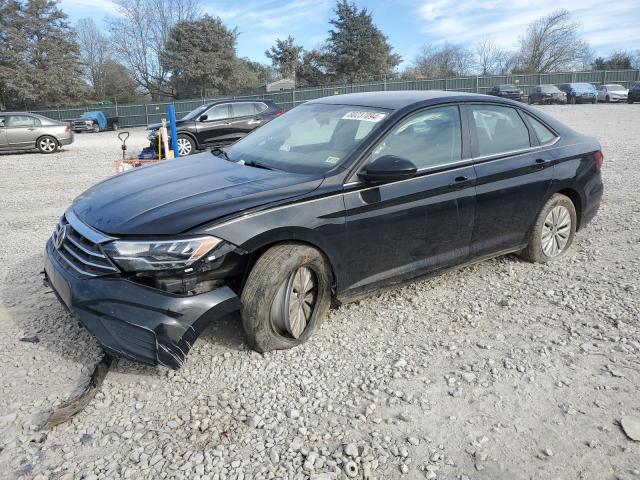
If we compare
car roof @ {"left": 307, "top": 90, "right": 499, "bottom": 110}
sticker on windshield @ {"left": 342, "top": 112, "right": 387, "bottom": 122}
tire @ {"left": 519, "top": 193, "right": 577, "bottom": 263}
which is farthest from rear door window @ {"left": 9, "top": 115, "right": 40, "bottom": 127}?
tire @ {"left": 519, "top": 193, "right": 577, "bottom": 263}

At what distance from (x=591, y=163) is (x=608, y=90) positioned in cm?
3362

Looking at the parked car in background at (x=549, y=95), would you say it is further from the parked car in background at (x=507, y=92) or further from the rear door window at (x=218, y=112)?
the rear door window at (x=218, y=112)

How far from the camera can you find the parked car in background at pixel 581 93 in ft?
109

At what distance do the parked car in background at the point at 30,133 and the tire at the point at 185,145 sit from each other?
226 inches

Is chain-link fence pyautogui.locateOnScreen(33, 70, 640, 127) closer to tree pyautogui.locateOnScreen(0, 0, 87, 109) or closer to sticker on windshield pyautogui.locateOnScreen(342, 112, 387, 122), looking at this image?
tree pyautogui.locateOnScreen(0, 0, 87, 109)

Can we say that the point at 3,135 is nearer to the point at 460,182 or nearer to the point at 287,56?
the point at 460,182

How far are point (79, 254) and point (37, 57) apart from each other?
164 feet

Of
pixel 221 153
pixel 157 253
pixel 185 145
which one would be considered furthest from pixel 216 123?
pixel 157 253

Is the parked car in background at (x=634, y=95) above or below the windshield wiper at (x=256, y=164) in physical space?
above

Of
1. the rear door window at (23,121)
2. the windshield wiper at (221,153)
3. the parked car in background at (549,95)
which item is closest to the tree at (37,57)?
the rear door window at (23,121)

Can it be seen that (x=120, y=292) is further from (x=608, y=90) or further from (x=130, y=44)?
(x=130, y=44)

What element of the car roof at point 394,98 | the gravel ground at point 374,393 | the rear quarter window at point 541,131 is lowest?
the gravel ground at point 374,393

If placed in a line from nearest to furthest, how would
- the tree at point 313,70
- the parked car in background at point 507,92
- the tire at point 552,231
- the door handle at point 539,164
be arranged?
the door handle at point 539,164 < the tire at point 552,231 < the parked car in background at point 507,92 < the tree at point 313,70

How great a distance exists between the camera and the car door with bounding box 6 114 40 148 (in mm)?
15844
